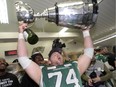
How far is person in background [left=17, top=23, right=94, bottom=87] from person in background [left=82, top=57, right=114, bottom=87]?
1325mm

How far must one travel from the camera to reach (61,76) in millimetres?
1726

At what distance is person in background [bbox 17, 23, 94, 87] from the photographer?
1652 mm

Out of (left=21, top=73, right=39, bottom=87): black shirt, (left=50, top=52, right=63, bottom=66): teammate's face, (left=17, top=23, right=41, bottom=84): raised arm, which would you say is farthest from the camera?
(left=21, top=73, right=39, bottom=87): black shirt

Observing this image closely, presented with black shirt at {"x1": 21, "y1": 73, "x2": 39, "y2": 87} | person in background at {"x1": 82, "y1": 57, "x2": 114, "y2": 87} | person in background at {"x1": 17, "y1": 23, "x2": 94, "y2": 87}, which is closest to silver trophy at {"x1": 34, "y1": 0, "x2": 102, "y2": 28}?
person in background at {"x1": 17, "y1": 23, "x2": 94, "y2": 87}

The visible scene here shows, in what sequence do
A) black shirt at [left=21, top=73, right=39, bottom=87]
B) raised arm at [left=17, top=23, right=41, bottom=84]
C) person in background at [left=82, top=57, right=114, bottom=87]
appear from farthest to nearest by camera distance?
person in background at [left=82, top=57, right=114, bottom=87] → black shirt at [left=21, top=73, right=39, bottom=87] → raised arm at [left=17, top=23, right=41, bottom=84]

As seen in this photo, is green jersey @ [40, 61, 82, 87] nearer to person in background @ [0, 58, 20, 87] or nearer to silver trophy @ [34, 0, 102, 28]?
silver trophy @ [34, 0, 102, 28]

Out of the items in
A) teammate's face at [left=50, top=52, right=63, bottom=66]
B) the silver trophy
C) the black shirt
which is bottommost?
the black shirt

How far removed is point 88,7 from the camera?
1499mm

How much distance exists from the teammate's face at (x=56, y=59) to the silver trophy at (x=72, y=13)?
432mm

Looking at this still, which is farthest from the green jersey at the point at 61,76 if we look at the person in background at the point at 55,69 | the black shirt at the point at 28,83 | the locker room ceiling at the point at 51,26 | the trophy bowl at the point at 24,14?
the locker room ceiling at the point at 51,26

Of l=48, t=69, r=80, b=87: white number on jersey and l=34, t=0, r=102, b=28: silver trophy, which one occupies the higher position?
l=34, t=0, r=102, b=28: silver trophy

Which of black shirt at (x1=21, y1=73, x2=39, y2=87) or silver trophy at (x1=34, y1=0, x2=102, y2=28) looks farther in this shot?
black shirt at (x1=21, y1=73, x2=39, y2=87)

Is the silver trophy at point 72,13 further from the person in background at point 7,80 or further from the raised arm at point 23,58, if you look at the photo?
the person in background at point 7,80

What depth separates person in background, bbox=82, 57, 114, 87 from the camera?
3129mm
